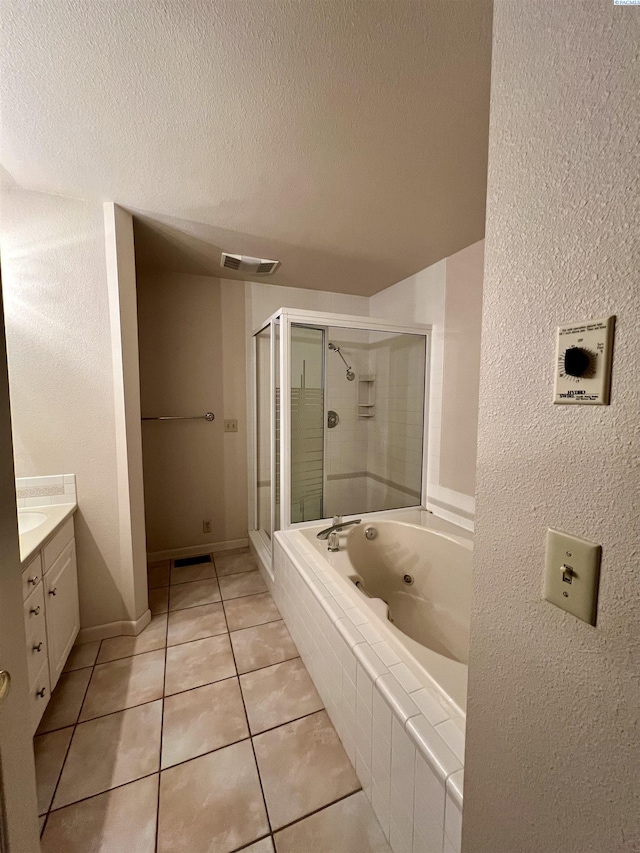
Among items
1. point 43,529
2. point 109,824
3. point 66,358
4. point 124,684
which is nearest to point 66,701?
point 124,684

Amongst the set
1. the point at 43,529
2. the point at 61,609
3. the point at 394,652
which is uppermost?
the point at 43,529

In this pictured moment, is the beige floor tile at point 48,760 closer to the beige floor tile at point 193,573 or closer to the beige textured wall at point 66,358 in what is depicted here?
the beige textured wall at point 66,358

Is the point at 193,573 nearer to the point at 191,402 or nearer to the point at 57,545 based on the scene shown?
the point at 57,545

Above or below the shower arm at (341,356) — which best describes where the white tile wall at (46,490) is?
below

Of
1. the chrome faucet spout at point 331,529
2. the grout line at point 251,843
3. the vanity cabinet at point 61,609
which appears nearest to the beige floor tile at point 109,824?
the grout line at point 251,843

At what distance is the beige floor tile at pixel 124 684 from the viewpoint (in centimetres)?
Result: 141

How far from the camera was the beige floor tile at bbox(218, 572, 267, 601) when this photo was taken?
220 centimetres

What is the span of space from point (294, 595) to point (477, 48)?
213 cm

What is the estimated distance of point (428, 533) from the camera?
77.9 inches

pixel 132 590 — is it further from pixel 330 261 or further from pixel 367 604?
pixel 330 261

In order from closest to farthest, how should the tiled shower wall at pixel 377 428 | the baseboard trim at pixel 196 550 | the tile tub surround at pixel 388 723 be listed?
the tile tub surround at pixel 388 723, the tiled shower wall at pixel 377 428, the baseboard trim at pixel 196 550

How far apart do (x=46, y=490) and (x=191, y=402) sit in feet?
3.74

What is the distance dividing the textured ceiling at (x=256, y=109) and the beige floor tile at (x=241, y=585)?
7.29ft

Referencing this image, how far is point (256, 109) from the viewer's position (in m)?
1.09
